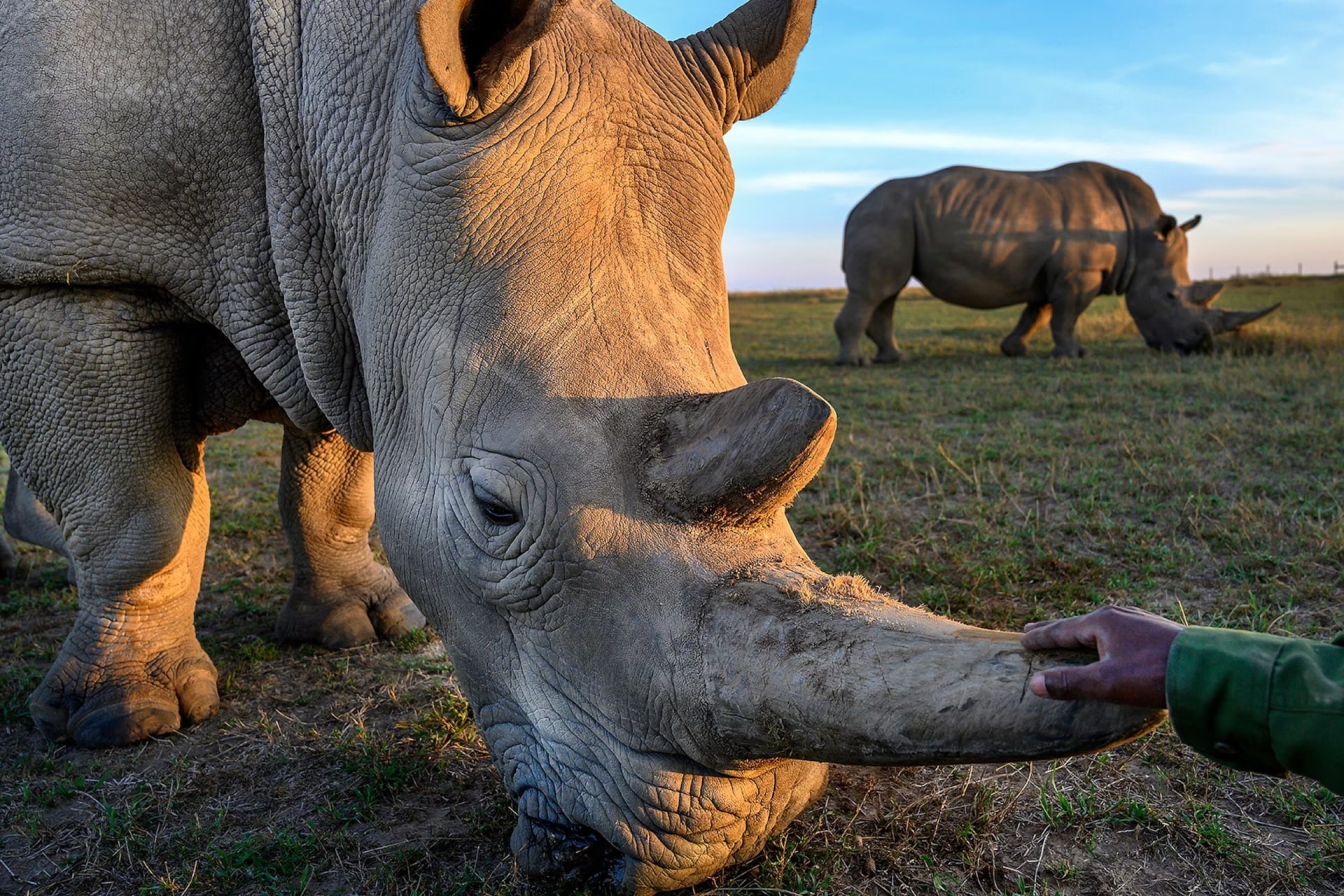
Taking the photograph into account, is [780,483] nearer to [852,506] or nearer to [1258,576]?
[1258,576]

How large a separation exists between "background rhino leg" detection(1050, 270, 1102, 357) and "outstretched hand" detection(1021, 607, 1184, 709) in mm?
11048

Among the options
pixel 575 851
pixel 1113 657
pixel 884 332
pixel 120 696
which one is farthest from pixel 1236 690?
pixel 884 332

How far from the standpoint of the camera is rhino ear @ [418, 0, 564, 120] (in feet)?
5.89

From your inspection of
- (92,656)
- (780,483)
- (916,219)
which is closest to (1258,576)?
(780,483)

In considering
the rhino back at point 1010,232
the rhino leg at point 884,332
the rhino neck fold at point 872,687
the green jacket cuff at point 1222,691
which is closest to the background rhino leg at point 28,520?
the rhino neck fold at point 872,687

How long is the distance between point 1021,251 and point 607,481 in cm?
1139

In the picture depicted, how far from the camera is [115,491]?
2850mm

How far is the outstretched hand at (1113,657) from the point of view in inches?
47.4

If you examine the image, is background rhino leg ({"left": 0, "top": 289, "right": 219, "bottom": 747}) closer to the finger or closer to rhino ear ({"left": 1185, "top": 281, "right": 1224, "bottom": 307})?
the finger

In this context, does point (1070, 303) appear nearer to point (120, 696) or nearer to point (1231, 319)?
point (1231, 319)

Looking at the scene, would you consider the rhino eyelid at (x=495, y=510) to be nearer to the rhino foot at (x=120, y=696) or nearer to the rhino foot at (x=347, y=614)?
the rhino foot at (x=120, y=696)

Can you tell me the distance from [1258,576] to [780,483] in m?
2.83

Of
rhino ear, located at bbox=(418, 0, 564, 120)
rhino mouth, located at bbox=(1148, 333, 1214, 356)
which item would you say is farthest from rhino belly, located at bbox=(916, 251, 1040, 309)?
rhino ear, located at bbox=(418, 0, 564, 120)

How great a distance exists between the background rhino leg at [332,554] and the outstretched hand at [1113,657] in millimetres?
2800
